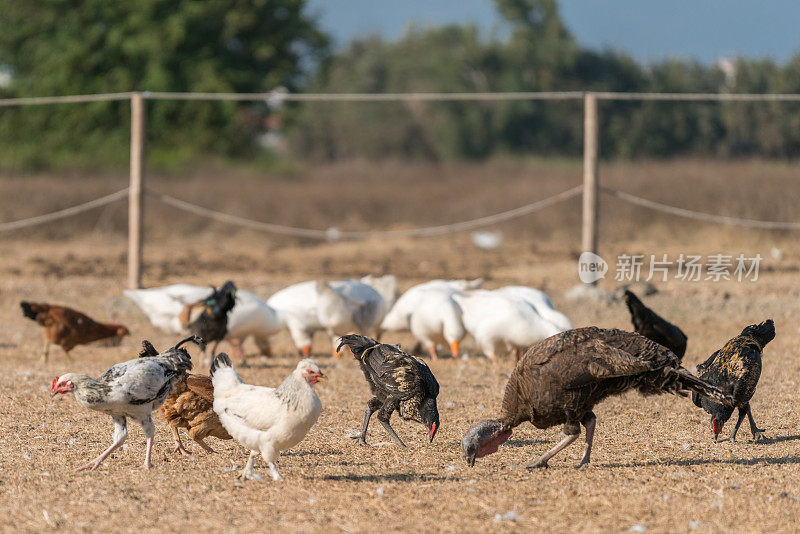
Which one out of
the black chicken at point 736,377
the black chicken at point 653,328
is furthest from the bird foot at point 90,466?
the black chicken at point 653,328

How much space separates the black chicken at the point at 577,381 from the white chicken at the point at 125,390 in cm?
167

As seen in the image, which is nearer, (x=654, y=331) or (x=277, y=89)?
(x=654, y=331)

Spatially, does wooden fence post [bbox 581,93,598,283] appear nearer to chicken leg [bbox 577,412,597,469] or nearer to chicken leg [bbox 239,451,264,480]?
chicken leg [bbox 577,412,597,469]

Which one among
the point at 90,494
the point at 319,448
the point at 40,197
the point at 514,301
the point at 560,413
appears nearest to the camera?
the point at 90,494

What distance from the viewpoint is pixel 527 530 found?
4.11 meters

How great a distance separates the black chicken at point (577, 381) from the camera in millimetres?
4941

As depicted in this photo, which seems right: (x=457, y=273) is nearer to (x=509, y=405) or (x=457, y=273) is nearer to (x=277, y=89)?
(x=509, y=405)

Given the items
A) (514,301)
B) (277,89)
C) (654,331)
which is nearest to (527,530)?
(654,331)

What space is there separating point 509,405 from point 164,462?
194cm

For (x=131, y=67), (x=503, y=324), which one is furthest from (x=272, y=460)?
(x=131, y=67)

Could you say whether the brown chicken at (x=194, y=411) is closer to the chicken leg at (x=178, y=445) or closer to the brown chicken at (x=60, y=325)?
the chicken leg at (x=178, y=445)

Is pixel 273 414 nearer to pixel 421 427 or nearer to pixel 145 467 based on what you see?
pixel 145 467

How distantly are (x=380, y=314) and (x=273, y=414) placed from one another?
485 cm

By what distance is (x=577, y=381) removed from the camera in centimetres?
504
